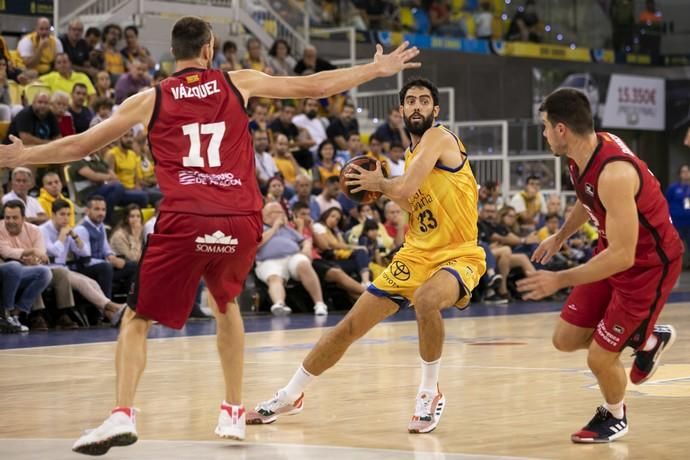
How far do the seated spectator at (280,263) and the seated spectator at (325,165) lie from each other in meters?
2.26

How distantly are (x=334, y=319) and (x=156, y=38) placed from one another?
319 inches

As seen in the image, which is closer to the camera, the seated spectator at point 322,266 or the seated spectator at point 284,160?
the seated spectator at point 322,266

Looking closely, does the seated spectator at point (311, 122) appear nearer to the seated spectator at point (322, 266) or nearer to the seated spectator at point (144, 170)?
the seated spectator at point (322, 266)

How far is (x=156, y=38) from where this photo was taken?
66.4 ft

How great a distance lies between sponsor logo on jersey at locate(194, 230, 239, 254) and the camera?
5316mm

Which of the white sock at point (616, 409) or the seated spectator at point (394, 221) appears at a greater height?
the white sock at point (616, 409)

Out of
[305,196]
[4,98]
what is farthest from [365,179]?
[4,98]

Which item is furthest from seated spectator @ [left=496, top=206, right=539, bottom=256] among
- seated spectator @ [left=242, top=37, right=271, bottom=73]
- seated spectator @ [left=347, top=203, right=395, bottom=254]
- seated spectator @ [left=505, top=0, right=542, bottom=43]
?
seated spectator @ [left=505, top=0, right=542, bottom=43]

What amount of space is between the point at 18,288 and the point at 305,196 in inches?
175

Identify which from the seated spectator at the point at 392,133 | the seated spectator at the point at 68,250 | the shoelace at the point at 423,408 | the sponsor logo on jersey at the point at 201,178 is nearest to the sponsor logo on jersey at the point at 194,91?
the sponsor logo on jersey at the point at 201,178

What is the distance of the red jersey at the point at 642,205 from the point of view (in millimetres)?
5441

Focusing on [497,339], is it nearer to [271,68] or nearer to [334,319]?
[334,319]

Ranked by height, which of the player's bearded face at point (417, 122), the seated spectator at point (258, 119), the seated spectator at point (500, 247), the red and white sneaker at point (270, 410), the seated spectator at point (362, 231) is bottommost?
the seated spectator at point (500, 247)

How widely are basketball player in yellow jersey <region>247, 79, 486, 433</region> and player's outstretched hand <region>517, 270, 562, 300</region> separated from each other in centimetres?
147
